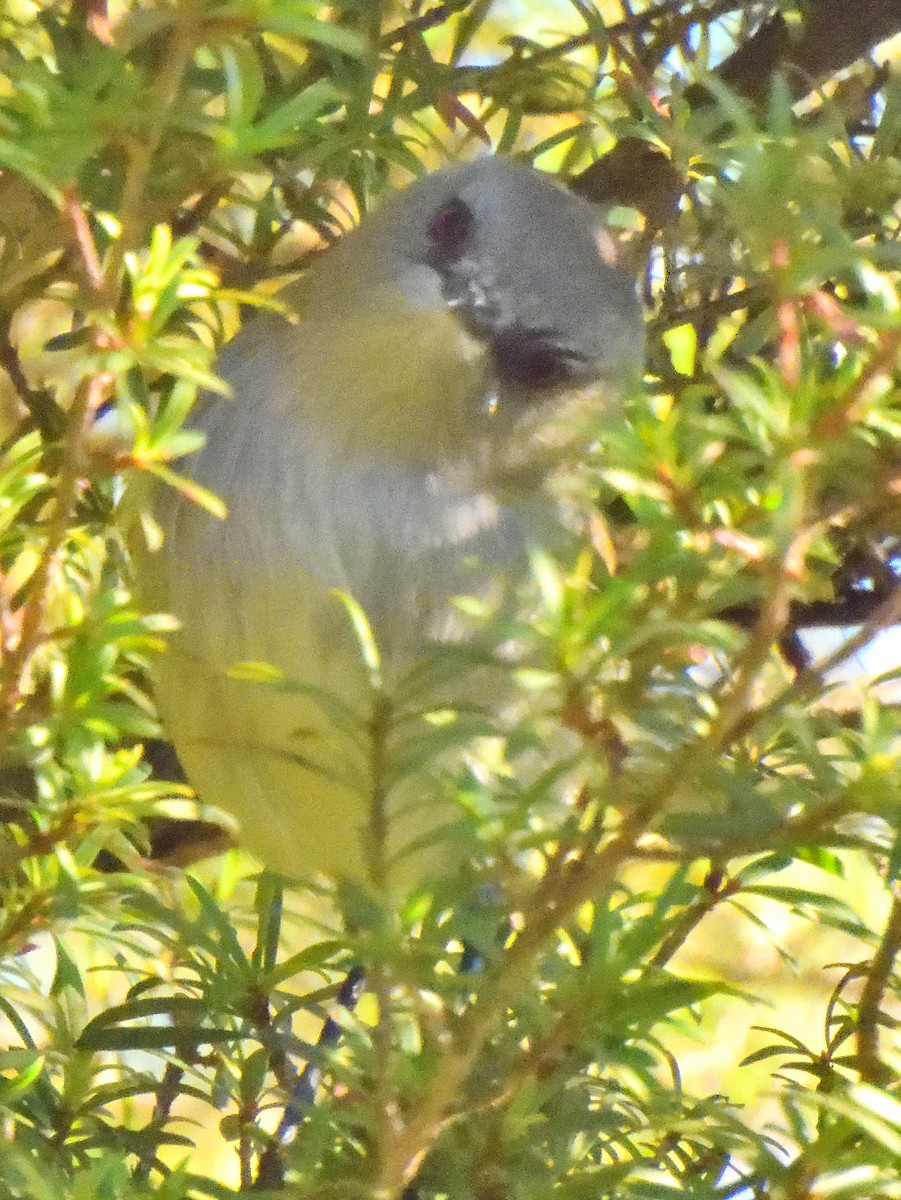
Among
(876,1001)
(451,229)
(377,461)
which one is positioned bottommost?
(876,1001)

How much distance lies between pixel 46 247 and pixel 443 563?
28 cm

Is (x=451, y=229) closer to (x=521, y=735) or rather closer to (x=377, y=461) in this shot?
(x=377, y=461)

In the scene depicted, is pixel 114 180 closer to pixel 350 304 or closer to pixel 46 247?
pixel 46 247

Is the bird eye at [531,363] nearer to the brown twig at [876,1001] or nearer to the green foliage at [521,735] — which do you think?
the green foliage at [521,735]

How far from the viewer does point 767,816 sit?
39 centimetres

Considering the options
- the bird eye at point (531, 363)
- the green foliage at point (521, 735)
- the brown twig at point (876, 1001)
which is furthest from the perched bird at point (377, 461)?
the brown twig at point (876, 1001)

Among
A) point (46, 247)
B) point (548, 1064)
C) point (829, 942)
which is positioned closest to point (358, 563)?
point (46, 247)

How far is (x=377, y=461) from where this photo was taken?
868mm

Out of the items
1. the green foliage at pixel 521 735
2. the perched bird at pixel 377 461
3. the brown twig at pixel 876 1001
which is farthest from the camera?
the perched bird at pixel 377 461

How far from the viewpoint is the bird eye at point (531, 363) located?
863 mm

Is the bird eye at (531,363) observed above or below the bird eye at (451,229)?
below

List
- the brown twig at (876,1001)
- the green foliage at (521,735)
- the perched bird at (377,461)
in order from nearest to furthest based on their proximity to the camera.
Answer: the green foliage at (521,735) → the brown twig at (876,1001) → the perched bird at (377,461)

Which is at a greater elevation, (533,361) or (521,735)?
(533,361)

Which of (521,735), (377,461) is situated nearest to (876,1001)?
(521,735)
